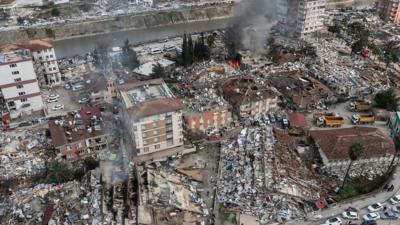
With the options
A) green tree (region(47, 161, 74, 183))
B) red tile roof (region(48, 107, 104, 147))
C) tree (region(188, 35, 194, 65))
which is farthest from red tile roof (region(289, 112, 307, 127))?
green tree (region(47, 161, 74, 183))

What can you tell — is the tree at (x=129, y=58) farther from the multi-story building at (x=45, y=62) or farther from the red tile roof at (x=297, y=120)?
the red tile roof at (x=297, y=120)

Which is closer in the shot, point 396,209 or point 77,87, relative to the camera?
point 396,209

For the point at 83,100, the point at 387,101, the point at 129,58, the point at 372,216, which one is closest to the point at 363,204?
the point at 372,216

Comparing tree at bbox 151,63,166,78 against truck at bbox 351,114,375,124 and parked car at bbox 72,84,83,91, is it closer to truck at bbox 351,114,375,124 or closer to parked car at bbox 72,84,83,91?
parked car at bbox 72,84,83,91

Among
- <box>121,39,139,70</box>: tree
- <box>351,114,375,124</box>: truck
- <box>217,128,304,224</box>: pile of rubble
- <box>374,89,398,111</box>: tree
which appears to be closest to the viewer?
<box>217,128,304,224</box>: pile of rubble

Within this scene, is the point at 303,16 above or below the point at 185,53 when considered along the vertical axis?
above

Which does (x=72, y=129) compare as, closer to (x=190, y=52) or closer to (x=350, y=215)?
(x=190, y=52)
